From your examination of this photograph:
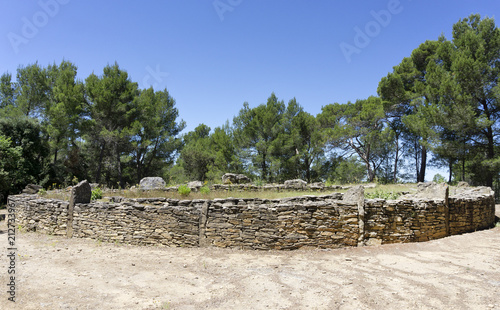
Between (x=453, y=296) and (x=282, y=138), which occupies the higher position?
(x=282, y=138)

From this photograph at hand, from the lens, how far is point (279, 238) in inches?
282

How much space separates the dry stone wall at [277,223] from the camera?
7203 mm

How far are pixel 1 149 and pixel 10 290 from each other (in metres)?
16.6

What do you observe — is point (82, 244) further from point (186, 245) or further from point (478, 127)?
point (478, 127)

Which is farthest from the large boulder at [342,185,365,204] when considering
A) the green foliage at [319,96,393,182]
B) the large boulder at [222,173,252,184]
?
the green foliage at [319,96,393,182]

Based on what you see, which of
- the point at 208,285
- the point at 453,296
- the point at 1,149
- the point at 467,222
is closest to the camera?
the point at 453,296

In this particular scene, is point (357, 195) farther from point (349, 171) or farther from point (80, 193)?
point (349, 171)

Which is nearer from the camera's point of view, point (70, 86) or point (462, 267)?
point (462, 267)

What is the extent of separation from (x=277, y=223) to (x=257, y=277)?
1.94 m

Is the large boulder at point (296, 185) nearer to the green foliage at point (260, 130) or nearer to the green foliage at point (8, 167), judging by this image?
the green foliage at point (260, 130)

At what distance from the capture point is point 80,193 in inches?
372

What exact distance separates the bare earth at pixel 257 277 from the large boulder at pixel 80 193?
6.00ft

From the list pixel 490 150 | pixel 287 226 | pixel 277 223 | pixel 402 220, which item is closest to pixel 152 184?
pixel 277 223

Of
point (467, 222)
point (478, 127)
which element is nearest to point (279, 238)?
point (467, 222)
